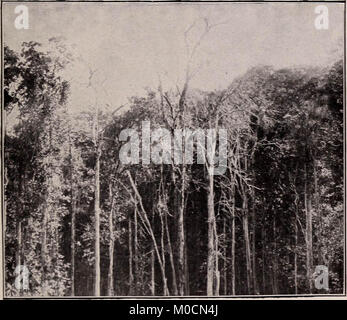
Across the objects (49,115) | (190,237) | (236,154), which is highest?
(49,115)

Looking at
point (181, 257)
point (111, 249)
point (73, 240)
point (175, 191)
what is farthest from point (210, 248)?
point (73, 240)

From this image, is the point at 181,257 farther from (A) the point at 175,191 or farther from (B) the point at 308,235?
(B) the point at 308,235

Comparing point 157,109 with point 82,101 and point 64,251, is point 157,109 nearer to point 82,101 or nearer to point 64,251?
point 82,101

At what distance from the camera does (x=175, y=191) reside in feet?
14.1

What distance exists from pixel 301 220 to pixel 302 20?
5.12ft

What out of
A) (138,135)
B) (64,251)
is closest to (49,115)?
(138,135)

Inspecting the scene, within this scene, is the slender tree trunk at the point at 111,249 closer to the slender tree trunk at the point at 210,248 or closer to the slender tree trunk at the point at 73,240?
the slender tree trunk at the point at 73,240

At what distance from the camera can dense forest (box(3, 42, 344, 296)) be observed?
14.0ft

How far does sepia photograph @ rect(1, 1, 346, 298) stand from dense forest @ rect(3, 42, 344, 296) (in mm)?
11

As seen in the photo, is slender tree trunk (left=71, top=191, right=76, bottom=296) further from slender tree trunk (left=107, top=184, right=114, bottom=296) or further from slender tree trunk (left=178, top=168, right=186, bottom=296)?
slender tree trunk (left=178, top=168, right=186, bottom=296)

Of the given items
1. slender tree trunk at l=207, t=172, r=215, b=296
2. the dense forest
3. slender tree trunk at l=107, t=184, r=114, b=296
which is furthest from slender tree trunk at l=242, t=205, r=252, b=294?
slender tree trunk at l=107, t=184, r=114, b=296

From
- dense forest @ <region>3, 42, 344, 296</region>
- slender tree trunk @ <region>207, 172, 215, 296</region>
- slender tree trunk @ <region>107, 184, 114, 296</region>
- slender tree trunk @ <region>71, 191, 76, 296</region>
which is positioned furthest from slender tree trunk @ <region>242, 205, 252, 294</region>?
slender tree trunk @ <region>71, 191, 76, 296</region>

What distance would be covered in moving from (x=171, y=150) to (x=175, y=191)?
32 cm

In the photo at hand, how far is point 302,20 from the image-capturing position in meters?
4.30
